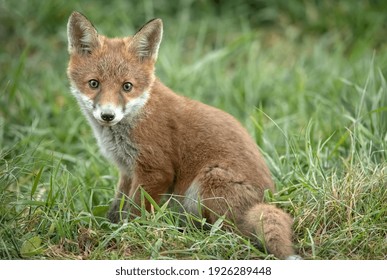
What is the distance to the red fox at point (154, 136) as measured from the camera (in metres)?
5.08

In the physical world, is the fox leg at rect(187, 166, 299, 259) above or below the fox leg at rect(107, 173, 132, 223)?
above

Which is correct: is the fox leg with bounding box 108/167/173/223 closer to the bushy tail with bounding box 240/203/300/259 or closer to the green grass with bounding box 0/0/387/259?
the green grass with bounding box 0/0/387/259

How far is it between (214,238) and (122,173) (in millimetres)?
1174

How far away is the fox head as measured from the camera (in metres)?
5.12

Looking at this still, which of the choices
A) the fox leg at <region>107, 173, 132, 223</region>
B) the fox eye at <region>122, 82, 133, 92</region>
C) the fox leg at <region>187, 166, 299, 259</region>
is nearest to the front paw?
the fox leg at <region>107, 173, 132, 223</region>

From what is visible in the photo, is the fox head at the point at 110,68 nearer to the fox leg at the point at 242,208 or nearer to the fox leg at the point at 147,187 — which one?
the fox leg at the point at 147,187

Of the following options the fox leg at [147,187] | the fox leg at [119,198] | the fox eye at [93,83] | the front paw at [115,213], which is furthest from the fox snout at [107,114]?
the front paw at [115,213]

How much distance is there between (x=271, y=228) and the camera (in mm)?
4730

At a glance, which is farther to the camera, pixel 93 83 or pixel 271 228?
pixel 93 83

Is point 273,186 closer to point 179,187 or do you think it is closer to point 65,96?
point 179,187

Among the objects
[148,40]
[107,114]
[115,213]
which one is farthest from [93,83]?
[115,213]

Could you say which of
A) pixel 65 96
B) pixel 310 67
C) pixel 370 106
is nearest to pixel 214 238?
pixel 370 106

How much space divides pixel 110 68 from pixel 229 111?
2.90 metres

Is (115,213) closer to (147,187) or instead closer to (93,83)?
(147,187)
